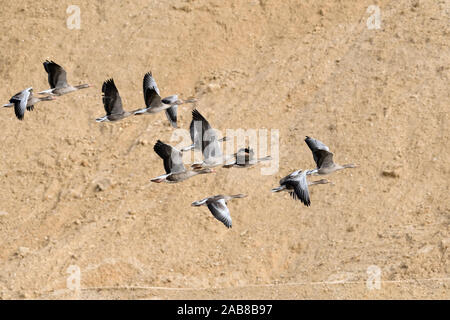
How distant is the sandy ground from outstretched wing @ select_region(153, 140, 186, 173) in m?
2.91

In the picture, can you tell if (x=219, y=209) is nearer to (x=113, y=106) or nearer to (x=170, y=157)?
(x=170, y=157)

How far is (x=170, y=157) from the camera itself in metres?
23.3

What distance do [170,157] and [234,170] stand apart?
515 cm

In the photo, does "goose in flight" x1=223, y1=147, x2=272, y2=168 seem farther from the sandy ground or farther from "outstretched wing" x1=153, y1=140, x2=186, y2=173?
the sandy ground

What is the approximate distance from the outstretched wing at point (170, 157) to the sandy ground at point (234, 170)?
9.56ft

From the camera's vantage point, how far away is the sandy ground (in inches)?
1006

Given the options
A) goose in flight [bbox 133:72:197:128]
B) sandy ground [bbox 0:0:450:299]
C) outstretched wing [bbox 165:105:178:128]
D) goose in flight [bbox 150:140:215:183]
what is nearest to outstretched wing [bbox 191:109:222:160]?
goose in flight [bbox 150:140:215:183]

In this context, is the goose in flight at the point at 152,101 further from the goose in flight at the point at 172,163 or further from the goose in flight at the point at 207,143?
the goose in flight at the point at 172,163

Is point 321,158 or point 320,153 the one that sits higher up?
point 320,153

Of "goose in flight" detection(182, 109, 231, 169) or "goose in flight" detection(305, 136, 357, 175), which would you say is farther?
"goose in flight" detection(182, 109, 231, 169)

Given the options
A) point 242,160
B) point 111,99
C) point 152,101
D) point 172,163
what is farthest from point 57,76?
point 242,160

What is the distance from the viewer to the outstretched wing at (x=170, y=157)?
76.0 feet

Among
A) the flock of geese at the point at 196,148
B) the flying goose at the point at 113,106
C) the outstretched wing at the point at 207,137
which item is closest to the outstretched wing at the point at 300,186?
the flock of geese at the point at 196,148

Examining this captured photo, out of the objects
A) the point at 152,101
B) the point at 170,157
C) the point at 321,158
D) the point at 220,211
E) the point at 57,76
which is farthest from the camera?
the point at 57,76
